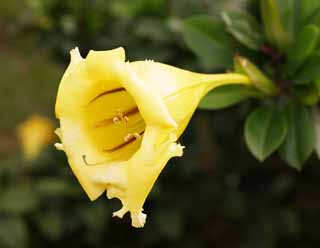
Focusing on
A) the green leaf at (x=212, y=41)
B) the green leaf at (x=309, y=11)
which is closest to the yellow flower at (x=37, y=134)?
the green leaf at (x=212, y=41)

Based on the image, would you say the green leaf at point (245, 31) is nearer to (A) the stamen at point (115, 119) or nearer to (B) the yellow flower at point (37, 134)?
(A) the stamen at point (115, 119)

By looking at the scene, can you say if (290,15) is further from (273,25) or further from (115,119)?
(115,119)

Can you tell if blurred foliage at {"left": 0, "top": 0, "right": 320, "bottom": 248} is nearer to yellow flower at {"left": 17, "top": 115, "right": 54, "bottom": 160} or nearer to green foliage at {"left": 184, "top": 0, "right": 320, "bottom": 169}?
yellow flower at {"left": 17, "top": 115, "right": 54, "bottom": 160}

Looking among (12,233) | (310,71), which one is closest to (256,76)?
(310,71)

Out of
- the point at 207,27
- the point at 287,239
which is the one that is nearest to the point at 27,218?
the point at 287,239

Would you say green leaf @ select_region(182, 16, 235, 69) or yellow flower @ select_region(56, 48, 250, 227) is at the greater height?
yellow flower @ select_region(56, 48, 250, 227)

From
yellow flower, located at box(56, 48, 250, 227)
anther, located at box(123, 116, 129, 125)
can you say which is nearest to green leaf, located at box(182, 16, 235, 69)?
yellow flower, located at box(56, 48, 250, 227)

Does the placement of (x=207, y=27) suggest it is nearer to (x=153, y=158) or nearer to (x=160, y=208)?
(x=153, y=158)
